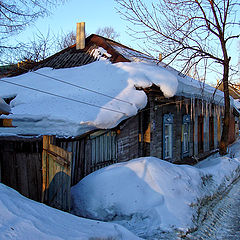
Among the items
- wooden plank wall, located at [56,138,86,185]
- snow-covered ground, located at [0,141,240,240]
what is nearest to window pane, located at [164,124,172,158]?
snow-covered ground, located at [0,141,240,240]

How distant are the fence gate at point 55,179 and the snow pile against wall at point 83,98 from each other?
44.1 inches

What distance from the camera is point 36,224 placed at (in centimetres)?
240

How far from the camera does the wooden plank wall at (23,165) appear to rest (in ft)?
16.3

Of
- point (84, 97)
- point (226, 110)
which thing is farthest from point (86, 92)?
point (226, 110)

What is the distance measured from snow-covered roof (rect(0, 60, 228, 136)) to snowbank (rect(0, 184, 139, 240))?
9.32ft

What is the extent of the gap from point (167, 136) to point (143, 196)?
5732 mm

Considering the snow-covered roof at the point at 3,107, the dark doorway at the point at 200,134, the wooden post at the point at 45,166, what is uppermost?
the snow-covered roof at the point at 3,107

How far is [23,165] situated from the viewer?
16.8 feet

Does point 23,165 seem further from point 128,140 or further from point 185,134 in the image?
point 185,134

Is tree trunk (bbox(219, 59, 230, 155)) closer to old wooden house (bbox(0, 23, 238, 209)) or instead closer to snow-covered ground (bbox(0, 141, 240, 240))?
old wooden house (bbox(0, 23, 238, 209))

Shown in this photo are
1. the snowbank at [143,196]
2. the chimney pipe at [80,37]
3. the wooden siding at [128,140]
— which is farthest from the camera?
the chimney pipe at [80,37]

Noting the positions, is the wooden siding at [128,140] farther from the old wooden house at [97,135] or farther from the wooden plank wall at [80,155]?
the wooden plank wall at [80,155]

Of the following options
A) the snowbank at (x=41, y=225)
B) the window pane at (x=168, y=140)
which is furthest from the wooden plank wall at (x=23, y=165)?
the window pane at (x=168, y=140)

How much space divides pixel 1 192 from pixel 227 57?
925 centimetres
